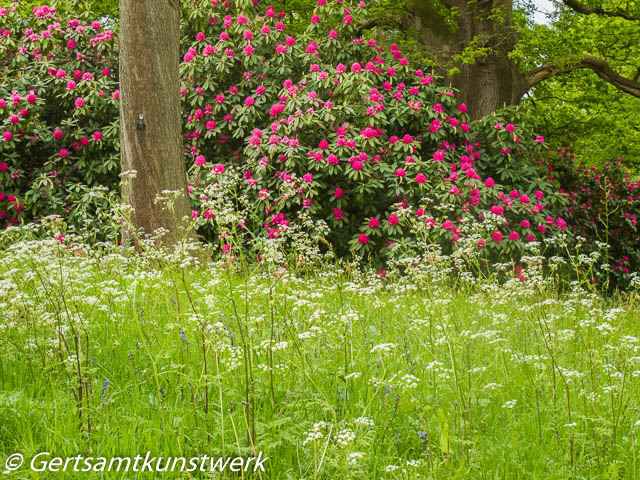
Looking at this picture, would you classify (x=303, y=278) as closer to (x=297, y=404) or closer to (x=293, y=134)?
(x=293, y=134)

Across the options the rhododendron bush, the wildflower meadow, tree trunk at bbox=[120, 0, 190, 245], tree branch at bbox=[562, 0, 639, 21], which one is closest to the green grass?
the wildflower meadow

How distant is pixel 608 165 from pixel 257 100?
902cm

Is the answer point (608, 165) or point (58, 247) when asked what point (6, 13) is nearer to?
point (58, 247)

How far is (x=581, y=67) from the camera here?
10.6 meters

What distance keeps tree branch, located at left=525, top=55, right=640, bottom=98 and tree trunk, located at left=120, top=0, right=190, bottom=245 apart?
7150mm

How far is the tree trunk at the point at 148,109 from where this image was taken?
6.31 metres

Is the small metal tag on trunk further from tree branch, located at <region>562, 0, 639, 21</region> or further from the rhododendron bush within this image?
tree branch, located at <region>562, 0, 639, 21</region>

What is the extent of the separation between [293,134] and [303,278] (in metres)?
3.03

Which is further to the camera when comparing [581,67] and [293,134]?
[581,67]

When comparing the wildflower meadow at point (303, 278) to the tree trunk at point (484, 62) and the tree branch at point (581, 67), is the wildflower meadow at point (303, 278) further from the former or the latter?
the tree branch at point (581, 67)

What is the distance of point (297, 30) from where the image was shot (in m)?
12.1

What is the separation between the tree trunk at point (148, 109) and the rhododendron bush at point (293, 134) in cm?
101

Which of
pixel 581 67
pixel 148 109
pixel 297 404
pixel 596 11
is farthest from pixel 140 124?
pixel 596 11

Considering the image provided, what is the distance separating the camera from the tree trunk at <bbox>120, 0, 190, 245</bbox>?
6309 mm
